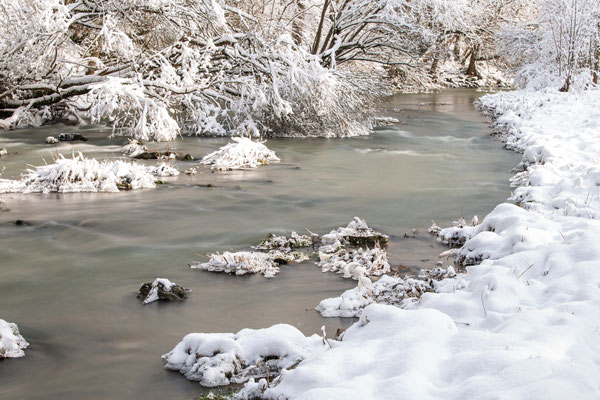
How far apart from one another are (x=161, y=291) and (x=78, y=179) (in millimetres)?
5240

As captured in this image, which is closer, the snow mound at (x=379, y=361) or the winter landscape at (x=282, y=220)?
the snow mound at (x=379, y=361)

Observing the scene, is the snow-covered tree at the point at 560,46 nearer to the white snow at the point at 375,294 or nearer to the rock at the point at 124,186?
the rock at the point at 124,186

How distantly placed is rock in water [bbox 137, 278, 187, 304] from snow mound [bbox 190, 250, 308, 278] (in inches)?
27.7

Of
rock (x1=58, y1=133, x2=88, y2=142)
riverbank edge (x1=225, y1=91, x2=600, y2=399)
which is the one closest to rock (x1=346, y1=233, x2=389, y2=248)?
riverbank edge (x1=225, y1=91, x2=600, y2=399)

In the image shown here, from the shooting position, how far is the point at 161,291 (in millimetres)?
5238

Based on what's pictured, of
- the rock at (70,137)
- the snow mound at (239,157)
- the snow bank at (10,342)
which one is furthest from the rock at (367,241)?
the rock at (70,137)

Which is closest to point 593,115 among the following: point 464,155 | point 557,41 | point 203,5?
point 464,155

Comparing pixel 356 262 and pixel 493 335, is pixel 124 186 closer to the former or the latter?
pixel 356 262

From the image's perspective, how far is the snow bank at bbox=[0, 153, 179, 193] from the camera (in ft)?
31.0

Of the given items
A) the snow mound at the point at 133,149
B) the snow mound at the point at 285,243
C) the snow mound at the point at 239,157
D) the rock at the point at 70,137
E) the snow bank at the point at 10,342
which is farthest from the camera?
the rock at the point at 70,137

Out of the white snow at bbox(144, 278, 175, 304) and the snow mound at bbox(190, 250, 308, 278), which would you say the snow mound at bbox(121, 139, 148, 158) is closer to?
the snow mound at bbox(190, 250, 308, 278)

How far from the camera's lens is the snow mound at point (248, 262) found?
235 inches

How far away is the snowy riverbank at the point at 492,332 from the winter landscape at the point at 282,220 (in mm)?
19

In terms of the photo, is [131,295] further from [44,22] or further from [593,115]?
[593,115]
